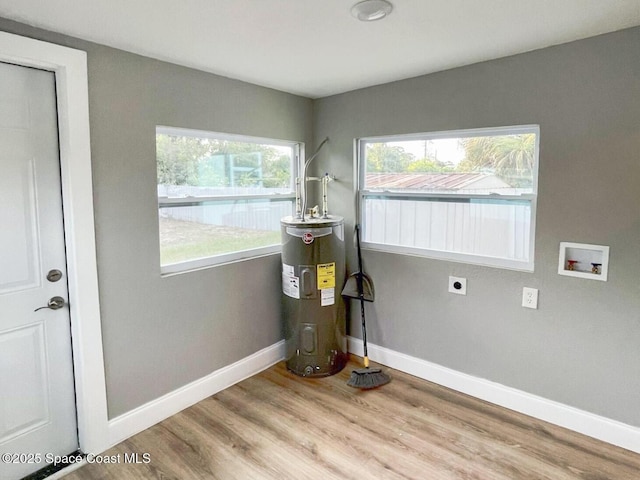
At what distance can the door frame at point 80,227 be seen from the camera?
1928mm

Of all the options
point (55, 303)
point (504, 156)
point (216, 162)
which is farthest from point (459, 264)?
point (55, 303)

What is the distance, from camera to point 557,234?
2.31 metres

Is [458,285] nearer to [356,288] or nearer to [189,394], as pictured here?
[356,288]

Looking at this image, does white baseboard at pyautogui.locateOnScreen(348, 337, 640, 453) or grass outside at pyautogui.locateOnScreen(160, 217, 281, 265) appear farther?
grass outside at pyautogui.locateOnScreen(160, 217, 281, 265)

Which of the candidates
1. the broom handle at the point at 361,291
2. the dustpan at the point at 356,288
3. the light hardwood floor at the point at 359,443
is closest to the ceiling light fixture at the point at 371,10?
the broom handle at the point at 361,291

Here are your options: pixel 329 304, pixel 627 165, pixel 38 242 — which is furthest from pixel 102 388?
pixel 627 165

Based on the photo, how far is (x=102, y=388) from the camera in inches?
86.5

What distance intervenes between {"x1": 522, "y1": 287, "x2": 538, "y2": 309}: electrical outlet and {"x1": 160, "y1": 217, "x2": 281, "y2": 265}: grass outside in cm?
194

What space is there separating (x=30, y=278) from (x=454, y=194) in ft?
8.51

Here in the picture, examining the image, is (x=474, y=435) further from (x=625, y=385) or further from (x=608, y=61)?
(x=608, y=61)

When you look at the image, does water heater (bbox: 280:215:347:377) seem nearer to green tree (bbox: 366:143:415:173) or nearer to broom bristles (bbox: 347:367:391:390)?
broom bristles (bbox: 347:367:391:390)

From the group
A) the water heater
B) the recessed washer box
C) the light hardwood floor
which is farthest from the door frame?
the recessed washer box

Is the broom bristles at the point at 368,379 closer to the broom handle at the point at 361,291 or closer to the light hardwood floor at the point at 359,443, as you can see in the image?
the light hardwood floor at the point at 359,443

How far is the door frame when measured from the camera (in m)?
1.93
